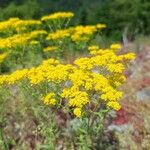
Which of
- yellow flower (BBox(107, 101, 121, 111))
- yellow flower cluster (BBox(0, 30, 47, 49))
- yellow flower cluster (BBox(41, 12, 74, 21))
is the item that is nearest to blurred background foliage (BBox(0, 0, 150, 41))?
yellow flower cluster (BBox(41, 12, 74, 21))

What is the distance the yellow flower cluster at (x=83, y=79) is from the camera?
781 cm

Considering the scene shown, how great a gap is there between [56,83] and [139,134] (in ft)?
8.12

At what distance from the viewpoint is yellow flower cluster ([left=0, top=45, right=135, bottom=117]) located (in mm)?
7807

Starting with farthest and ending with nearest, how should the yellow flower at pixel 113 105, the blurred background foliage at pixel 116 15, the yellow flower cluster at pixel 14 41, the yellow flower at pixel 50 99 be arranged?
the blurred background foliage at pixel 116 15
the yellow flower cluster at pixel 14 41
the yellow flower at pixel 50 99
the yellow flower at pixel 113 105

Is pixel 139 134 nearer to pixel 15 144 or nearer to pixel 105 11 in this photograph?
pixel 15 144

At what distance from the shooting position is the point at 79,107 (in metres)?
7.93

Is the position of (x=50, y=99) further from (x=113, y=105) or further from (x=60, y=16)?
(x=60, y=16)

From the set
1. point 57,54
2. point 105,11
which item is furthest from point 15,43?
point 105,11

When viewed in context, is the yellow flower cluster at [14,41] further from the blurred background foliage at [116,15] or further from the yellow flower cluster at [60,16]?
the blurred background foliage at [116,15]

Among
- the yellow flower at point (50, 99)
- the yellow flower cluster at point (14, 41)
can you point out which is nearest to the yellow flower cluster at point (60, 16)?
the yellow flower cluster at point (14, 41)

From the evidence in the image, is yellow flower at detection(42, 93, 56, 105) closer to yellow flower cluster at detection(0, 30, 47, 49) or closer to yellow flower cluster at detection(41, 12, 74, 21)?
yellow flower cluster at detection(0, 30, 47, 49)

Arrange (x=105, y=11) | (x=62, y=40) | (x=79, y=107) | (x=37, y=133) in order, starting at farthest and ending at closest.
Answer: (x=105, y=11) < (x=62, y=40) < (x=37, y=133) < (x=79, y=107)

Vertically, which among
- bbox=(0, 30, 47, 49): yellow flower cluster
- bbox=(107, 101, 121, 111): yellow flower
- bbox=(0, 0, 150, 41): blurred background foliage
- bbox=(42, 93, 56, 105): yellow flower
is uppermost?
bbox=(107, 101, 121, 111): yellow flower

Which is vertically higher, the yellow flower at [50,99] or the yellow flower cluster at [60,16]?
the yellow flower at [50,99]
